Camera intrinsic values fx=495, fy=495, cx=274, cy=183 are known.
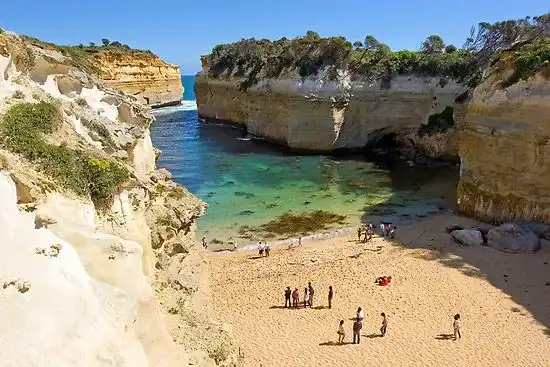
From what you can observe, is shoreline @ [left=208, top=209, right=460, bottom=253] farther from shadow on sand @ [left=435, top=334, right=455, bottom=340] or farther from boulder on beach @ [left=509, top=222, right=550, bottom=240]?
shadow on sand @ [left=435, top=334, right=455, bottom=340]

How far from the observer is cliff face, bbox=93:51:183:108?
67.8 metres

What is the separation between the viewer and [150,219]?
39.4 ft

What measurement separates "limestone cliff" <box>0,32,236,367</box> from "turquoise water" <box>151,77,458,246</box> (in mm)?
12247

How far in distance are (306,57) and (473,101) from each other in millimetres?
22659

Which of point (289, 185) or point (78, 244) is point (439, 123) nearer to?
point (289, 185)

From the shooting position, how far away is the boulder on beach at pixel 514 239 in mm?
20359

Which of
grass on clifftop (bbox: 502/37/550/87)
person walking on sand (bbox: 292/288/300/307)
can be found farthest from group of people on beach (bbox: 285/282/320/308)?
grass on clifftop (bbox: 502/37/550/87)

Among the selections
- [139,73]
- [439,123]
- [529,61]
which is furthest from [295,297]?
[139,73]

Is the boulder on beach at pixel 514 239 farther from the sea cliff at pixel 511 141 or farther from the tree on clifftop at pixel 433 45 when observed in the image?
the tree on clifftop at pixel 433 45

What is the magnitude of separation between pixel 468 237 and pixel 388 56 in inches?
1046

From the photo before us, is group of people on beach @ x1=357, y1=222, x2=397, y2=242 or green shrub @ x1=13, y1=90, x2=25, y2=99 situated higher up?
green shrub @ x1=13, y1=90, x2=25, y2=99

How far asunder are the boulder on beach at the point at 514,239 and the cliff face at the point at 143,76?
51506 mm

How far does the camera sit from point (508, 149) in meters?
22.8

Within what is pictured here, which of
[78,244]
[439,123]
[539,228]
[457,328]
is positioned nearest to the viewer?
[78,244]
